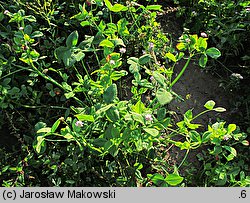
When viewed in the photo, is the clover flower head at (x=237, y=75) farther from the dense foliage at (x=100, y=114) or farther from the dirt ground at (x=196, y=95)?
Result: the dense foliage at (x=100, y=114)

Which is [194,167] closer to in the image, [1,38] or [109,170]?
[109,170]

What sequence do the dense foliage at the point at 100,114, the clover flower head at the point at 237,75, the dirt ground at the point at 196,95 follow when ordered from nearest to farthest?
the dense foliage at the point at 100,114, the dirt ground at the point at 196,95, the clover flower head at the point at 237,75

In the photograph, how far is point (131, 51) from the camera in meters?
2.44

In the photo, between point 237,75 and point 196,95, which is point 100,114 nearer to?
point 196,95

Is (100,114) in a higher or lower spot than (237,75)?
lower

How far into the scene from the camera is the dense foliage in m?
1.76

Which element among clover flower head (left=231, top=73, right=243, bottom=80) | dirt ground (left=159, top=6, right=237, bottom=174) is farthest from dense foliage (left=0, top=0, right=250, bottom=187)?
clover flower head (left=231, top=73, right=243, bottom=80)

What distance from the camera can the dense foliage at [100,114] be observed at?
1761 millimetres

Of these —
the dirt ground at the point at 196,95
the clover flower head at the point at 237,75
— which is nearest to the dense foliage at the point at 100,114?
the dirt ground at the point at 196,95

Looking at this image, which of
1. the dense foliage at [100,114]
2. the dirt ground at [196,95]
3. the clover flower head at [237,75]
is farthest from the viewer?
the clover flower head at [237,75]

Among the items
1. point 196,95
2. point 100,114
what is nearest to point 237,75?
point 196,95

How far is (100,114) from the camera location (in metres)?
1.78

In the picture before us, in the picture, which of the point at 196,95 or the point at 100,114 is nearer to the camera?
the point at 100,114

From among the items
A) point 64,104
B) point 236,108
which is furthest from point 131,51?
point 236,108
